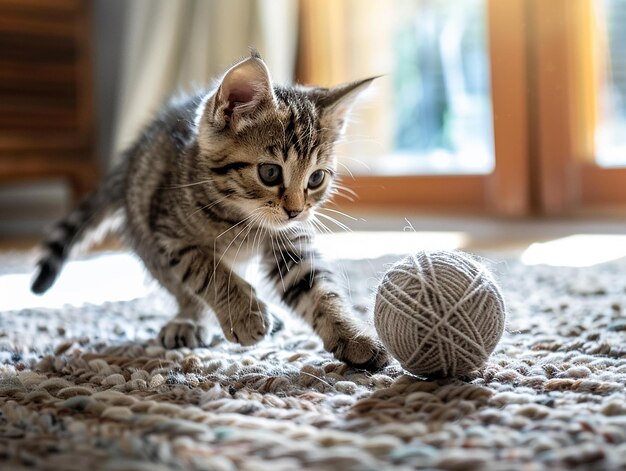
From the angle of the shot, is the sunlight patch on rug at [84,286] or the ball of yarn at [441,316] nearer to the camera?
the ball of yarn at [441,316]

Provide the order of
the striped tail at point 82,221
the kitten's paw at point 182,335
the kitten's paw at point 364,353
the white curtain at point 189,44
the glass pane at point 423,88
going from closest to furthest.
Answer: the kitten's paw at point 364,353, the kitten's paw at point 182,335, the striped tail at point 82,221, the glass pane at point 423,88, the white curtain at point 189,44

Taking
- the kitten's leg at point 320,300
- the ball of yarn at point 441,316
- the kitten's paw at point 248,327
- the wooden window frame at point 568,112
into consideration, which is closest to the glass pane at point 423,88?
the wooden window frame at point 568,112

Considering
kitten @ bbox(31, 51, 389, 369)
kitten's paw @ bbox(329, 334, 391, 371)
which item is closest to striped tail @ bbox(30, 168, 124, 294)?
kitten @ bbox(31, 51, 389, 369)

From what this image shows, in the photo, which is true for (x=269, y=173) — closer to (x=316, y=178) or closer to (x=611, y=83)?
(x=316, y=178)

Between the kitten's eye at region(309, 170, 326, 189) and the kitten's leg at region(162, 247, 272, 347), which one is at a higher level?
the kitten's eye at region(309, 170, 326, 189)

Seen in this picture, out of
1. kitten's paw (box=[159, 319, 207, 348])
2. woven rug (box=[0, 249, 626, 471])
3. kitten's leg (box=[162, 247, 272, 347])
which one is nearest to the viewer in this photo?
woven rug (box=[0, 249, 626, 471])

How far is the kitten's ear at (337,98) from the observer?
4.75 feet

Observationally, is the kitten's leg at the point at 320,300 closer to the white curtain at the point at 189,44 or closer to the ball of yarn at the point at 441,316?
the ball of yarn at the point at 441,316

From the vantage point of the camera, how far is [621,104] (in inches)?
106

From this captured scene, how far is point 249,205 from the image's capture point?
4.44 feet

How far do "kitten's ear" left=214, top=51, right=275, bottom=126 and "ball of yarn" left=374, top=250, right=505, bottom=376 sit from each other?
43cm

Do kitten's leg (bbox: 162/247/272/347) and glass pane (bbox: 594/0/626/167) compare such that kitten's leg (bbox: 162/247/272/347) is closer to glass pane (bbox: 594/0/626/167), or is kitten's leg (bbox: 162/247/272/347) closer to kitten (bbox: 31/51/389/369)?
kitten (bbox: 31/51/389/369)

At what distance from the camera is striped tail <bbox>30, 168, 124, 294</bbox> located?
178cm

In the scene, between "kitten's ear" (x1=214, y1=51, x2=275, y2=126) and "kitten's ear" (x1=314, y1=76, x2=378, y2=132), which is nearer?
"kitten's ear" (x1=214, y1=51, x2=275, y2=126)
